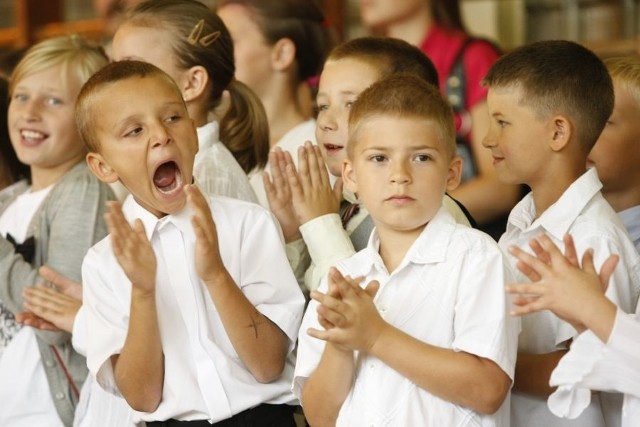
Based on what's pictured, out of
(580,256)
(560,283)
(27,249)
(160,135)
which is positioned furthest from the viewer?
(27,249)

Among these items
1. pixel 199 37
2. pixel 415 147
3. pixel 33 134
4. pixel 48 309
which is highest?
pixel 415 147

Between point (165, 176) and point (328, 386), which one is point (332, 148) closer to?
point (165, 176)

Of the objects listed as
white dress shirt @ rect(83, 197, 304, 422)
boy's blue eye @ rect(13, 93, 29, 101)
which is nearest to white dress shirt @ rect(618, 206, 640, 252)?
white dress shirt @ rect(83, 197, 304, 422)

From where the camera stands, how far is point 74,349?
2633 millimetres

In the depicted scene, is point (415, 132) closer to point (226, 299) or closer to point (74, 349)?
point (226, 299)

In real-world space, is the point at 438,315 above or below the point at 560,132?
below

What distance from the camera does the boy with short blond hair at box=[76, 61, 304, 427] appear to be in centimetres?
208

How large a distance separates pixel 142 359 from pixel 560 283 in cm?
80

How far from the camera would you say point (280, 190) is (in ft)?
7.79

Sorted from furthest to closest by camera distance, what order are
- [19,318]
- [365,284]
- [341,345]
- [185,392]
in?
[19,318] → [185,392] → [365,284] → [341,345]

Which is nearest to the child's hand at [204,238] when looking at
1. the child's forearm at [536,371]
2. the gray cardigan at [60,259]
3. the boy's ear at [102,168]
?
the boy's ear at [102,168]

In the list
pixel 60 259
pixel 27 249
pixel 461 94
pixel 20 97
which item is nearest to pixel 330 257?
pixel 60 259

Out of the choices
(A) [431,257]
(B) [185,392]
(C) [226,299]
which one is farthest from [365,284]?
(B) [185,392]

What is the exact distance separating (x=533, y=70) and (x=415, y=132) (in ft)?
1.29
